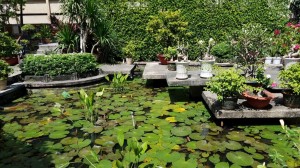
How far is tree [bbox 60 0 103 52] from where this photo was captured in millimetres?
10672

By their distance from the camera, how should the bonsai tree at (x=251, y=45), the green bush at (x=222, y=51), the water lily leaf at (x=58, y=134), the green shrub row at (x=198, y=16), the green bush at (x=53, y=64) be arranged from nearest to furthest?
the water lily leaf at (x=58, y=134) → the bonsai tree at (x=251, y=45) → the green bush at (x=53, y=64) → the green bush at (x=222, y=51) → the green shrub row at (x=198, y=16)

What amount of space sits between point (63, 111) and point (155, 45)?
7534 mm

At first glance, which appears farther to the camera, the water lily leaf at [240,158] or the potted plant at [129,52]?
the potted plant at [129,52]

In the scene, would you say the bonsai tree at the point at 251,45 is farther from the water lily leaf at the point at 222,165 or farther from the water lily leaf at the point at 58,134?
the water lily leaf at the point at 58,134

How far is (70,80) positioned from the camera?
9102 millimetres

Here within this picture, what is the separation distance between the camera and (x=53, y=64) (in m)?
8.91

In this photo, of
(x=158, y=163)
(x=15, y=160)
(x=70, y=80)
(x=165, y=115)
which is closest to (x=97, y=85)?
(x=70, y=80)

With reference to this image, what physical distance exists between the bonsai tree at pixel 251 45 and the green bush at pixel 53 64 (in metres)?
5.60

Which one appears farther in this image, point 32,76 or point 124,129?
point 32,76

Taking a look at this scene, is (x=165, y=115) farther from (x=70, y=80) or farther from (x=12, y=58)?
(x=12, y=58)

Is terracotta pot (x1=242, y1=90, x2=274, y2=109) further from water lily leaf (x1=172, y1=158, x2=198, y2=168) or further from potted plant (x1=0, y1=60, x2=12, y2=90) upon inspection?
potted plant (x1=0, y1=60, x2=12, y2=90)

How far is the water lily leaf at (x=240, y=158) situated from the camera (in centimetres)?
386

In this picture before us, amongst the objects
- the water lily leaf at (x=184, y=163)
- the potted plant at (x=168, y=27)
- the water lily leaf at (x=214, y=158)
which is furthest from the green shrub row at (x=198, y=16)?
the water lily leaf at (x=184, y=163)

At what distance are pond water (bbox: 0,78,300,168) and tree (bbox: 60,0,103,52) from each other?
Result: 15.6 feet
